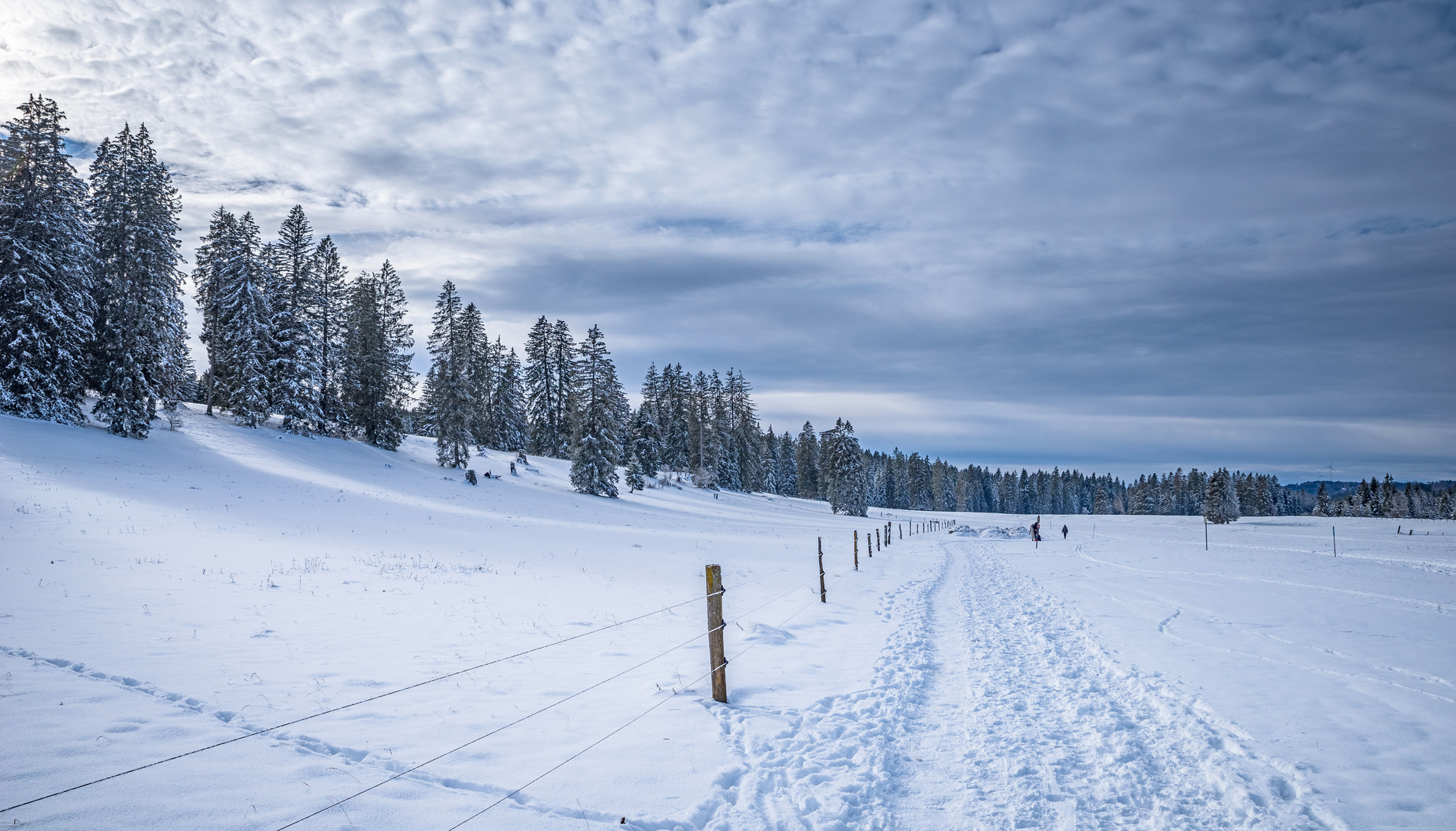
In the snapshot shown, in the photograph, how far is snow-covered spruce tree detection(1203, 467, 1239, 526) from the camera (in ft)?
282

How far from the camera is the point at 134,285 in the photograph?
32.0 metres

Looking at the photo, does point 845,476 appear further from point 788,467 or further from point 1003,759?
point 1003,759

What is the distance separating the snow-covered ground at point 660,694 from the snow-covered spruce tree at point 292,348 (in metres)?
22.0

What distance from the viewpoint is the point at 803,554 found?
28.3 metres

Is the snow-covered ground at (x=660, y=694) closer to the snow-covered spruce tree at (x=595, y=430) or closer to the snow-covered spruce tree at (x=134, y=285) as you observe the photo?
the snow-covered spruce tree at (x=134, y=285)

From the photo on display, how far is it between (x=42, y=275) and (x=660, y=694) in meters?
38.2

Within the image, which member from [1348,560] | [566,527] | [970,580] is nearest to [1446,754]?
[970,580]

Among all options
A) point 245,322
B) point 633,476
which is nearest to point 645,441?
point 633,476

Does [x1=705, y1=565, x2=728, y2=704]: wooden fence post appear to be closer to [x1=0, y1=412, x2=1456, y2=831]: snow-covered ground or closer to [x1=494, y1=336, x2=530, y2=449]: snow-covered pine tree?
[x1=0, y1=412, x2=1456, y2=831]: snow-covered ground

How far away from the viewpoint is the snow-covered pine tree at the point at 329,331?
43.7 meters

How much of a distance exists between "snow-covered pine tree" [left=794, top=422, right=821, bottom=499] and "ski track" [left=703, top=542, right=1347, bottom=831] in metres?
94.8

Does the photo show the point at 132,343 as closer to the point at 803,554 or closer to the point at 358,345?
the point at 358,345

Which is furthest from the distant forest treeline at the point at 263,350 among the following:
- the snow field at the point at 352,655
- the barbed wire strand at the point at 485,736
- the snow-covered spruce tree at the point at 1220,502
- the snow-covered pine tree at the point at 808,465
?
the snow-covered spruce tree at the point at 1220,502

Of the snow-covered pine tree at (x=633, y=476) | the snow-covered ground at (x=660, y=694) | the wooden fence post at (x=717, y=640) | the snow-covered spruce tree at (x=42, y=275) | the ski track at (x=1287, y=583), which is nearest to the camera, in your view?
the snow-covered ground at (x=660, y=694)
